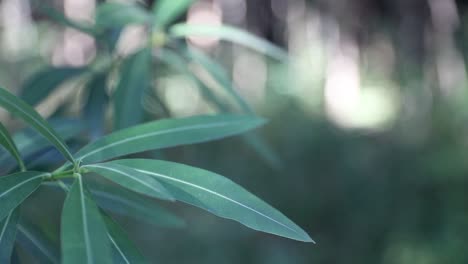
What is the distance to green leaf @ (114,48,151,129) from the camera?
85cm

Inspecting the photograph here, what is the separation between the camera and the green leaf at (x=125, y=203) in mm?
624

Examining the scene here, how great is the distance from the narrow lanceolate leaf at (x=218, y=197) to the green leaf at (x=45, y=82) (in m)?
0.49

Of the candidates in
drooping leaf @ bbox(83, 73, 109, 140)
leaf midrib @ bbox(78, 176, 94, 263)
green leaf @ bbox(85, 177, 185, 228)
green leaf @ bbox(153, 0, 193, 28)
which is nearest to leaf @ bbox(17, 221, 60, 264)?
green leaf @ bbox(85, 177, 185, 228)

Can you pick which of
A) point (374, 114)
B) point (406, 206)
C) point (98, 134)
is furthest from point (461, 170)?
point (98, 134)

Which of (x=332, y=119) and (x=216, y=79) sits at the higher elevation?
(x=332, y=119)

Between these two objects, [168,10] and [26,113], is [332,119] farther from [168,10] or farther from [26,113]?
[26,113]

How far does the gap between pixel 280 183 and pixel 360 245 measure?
676 mm

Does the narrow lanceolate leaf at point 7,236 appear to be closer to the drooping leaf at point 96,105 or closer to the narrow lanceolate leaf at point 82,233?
the narrow lanceolate leaf at point 82,233

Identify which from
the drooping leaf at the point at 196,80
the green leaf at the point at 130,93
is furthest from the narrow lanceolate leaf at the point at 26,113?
the drooping leaf at the point at 196,80

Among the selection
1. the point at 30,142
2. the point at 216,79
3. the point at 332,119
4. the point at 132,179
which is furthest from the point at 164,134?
the point at 332,119

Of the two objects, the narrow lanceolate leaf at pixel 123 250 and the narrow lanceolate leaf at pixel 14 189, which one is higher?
the narrow lanceolate leaf at pixel 14 189

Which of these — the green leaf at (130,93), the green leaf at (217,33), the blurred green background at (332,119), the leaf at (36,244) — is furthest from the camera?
the blurred green background at (332,119)

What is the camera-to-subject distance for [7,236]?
0.49 metres

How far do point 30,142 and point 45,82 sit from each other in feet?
0.85
